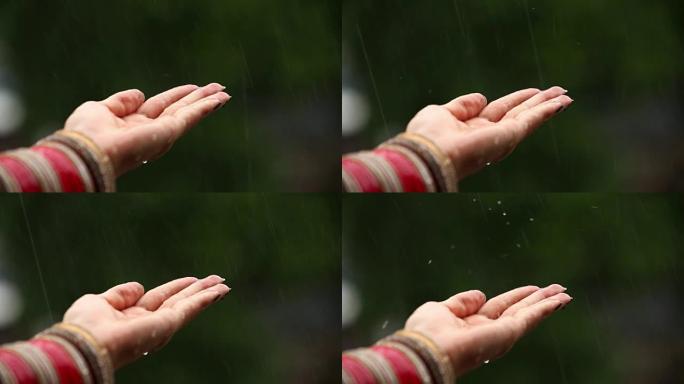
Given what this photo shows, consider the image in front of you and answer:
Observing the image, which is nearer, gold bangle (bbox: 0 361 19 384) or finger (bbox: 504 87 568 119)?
gold bangle (bbox: 0 361 19 384)

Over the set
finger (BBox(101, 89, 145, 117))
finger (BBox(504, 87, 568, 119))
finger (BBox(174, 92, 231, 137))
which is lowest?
finger (BBox(504, 87, 568, 119))

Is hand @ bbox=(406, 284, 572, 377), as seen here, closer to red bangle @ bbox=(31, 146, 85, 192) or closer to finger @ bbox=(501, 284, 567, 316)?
finger @ bbox=(501, 284, 567, 316)

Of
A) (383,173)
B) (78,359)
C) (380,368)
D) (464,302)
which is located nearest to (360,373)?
(380,368)

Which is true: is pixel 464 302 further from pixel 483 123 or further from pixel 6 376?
pixel 6 376

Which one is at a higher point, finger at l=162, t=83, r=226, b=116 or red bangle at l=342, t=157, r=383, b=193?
finger at l=162, t=83, r=226, b=116

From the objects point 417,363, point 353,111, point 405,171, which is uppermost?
point 353,111

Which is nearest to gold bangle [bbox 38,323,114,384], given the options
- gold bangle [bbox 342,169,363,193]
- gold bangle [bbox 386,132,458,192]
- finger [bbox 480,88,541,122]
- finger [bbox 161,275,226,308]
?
finger [bbox 161,275,226,308]

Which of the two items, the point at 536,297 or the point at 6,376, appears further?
the point at 536,297
